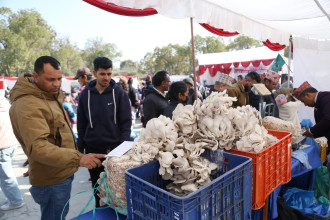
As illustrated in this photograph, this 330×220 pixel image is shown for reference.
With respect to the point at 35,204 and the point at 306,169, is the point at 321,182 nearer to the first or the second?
the point at 306,169

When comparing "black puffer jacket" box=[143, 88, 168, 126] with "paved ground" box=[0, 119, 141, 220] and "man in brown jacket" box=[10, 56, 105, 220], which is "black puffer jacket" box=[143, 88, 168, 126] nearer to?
"man in brown jacket" box=[10, 56, 105, 220]

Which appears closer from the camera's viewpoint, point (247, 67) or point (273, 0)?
point (273, 0)

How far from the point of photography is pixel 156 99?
9.36ft

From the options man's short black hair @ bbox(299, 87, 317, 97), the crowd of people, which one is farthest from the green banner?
man's short black hair @ bbox(299, 87, 317, 97)

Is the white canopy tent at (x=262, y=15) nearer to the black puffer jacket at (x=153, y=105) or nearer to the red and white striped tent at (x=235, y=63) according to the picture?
the black puffer jacket at (x=153, y=105)

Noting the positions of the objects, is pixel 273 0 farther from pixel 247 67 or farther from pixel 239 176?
pixel 247 67

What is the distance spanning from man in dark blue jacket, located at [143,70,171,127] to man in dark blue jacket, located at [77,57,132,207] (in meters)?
0.48

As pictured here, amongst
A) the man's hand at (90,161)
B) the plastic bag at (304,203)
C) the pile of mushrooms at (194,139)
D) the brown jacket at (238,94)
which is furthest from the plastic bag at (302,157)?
the man's hand at (90,161)

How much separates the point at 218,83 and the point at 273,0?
1716mm

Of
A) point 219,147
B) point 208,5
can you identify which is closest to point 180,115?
point 219,147

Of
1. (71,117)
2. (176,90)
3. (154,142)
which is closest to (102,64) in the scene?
Answer: (176,90)

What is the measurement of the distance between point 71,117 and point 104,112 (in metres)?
2.27

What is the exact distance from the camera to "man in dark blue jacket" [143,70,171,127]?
283 cm

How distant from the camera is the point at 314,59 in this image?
5.92 metres
